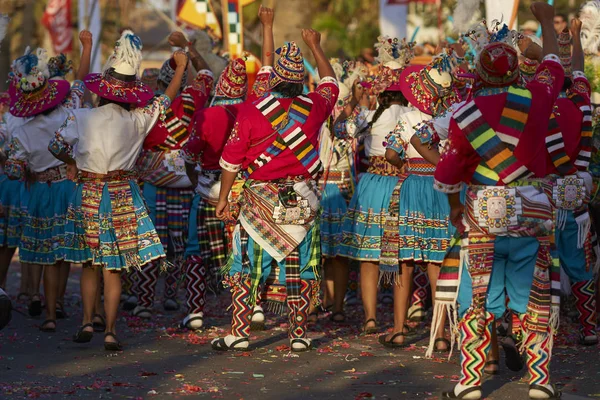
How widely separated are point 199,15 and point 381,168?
8.18 meters

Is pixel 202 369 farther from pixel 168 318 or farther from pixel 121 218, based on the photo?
pixel 168 318

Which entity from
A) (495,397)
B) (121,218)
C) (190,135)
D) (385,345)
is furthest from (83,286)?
(495,397)

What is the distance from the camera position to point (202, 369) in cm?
784

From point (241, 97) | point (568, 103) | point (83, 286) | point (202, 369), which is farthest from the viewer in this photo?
point (241, 97)

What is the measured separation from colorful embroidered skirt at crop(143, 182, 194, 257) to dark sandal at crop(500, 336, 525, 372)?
393 centimetres

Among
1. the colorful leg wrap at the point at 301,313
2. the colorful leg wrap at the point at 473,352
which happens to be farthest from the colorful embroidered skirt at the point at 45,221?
the colorful leg wrap at the point at 473,352

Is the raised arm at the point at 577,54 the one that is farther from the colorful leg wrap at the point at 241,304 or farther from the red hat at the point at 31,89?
the red hat at the point at 31,89

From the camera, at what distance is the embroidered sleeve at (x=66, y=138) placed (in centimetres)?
844

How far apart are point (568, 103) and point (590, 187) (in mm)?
849

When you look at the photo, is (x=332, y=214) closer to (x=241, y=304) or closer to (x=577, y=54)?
(x=241, y=304)

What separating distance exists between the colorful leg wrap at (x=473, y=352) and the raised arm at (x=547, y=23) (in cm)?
188

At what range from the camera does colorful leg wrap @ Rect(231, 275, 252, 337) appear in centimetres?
848

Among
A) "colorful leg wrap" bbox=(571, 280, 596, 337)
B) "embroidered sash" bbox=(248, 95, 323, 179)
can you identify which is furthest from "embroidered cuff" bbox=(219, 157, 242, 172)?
"colorful leg wrap" bbox=(571, 280, 596, 337)

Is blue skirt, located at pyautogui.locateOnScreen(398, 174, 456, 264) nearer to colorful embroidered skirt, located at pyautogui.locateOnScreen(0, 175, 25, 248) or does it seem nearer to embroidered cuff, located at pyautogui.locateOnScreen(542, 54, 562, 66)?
embroidered cuff, located at pyautogui.locateOnScreen(542, 54, 562, 66)
